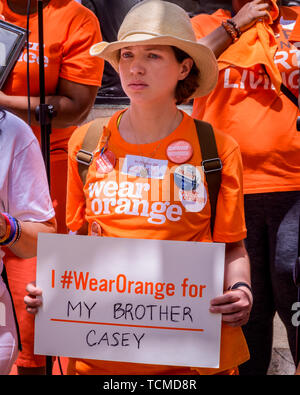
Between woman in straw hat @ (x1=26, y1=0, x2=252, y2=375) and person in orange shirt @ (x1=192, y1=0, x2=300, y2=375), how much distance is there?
37 cm

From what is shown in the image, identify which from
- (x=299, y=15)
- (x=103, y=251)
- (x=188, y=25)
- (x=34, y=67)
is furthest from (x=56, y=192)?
(x=299, y=15)

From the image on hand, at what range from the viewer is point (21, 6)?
2.16 m

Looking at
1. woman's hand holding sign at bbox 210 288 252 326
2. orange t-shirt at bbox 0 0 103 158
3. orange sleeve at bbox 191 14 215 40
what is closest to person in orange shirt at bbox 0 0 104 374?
orange t-shirt at bbox 0 0 103 158

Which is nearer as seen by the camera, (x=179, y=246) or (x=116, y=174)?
(x=179, y=246)

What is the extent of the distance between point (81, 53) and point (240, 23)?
0.53 m

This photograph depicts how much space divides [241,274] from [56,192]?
74 centimetres

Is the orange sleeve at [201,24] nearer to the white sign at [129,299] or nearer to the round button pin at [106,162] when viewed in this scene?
the round button pin at [106,162]

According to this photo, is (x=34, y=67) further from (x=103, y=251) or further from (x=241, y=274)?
(x=241, y=274)

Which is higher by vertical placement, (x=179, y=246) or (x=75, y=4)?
(x=75, y=4)

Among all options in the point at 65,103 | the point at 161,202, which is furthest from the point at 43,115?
the point at 161,202

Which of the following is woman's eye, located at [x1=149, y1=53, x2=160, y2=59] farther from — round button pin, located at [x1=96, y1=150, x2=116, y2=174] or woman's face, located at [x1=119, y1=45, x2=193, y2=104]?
round button pin, located at [x1=96, y1=150, x2=116, y2=174]

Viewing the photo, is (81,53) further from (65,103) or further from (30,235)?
(30,235)

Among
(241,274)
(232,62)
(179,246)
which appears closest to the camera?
(179,246)

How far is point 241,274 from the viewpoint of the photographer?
1701 mm
